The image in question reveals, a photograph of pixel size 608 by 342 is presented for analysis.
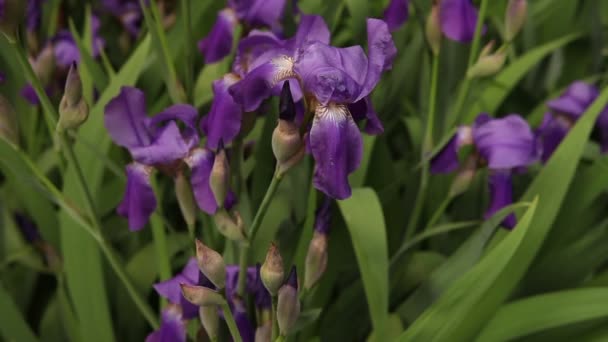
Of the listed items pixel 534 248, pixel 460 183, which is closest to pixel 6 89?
pixel 460 183

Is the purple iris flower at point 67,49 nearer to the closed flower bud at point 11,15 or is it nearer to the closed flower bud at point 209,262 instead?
the closed flower bud at point 11,15

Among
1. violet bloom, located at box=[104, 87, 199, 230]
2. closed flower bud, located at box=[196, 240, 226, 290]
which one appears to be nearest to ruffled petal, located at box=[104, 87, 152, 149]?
violet bloom, located at box=[104, 87, 199, 230]

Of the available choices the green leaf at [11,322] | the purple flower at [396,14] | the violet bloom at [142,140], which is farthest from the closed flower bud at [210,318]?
the purple flower at [396,14]

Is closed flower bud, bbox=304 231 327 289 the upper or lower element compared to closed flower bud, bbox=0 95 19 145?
lower

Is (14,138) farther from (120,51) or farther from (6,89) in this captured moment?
(120,51)

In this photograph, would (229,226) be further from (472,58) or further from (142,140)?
(472,58)

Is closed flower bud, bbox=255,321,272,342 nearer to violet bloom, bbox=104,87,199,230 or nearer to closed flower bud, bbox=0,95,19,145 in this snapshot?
violet bloom, bbox=104,87,199,230
